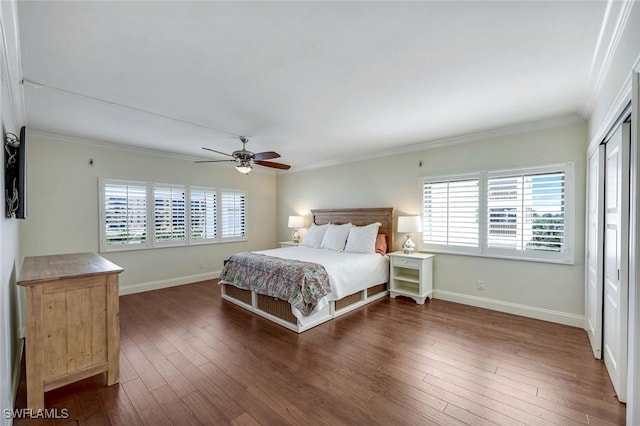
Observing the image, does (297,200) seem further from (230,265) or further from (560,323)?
(560,323)

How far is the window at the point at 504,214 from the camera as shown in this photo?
11.6 feet

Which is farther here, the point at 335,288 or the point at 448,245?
the point at 448,245

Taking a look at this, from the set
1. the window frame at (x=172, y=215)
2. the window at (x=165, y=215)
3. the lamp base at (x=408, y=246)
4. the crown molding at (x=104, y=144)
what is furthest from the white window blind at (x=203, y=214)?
the lamp base at (x=408, y=246)

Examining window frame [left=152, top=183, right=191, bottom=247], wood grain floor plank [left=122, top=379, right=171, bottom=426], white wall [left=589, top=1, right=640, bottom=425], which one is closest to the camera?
white wall [left=589, top=1, right=640, bottom=425]

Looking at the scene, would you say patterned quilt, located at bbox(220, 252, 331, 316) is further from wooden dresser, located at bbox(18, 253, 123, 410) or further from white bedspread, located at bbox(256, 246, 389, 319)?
wooden dresser, located at bbox(18, 253, 123, 410)

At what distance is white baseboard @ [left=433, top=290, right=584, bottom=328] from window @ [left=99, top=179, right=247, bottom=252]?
4.49m

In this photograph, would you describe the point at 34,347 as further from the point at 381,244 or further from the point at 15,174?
the point at 381,244

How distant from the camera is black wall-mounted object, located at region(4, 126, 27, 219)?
2221 mm

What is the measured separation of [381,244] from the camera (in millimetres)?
4969

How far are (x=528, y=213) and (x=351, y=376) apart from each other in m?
3.17

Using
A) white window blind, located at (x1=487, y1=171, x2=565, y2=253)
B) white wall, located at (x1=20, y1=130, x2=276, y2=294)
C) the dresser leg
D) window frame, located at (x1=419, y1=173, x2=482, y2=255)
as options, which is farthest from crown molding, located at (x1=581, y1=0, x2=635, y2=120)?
white wall, located at (x1=20, y1=130, x2=276, y2=294)

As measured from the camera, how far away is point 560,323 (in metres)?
3.52

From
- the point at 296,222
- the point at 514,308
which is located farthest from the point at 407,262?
the point at 296,222

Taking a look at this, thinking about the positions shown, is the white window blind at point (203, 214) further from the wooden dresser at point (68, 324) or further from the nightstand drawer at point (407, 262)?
the nightstand drawer at point (407, 262)
